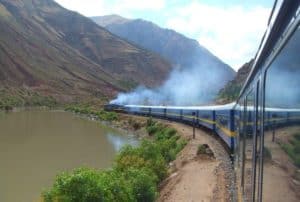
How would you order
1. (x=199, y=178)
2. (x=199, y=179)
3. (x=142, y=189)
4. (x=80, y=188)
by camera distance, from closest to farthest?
(x=80, y=188) < (x=142, y=189) < (x=199, y=179) < (x=199, y=178)

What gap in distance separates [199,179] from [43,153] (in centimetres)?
1826

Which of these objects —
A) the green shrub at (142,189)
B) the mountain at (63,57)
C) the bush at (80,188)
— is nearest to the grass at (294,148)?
the bush at (80,188)

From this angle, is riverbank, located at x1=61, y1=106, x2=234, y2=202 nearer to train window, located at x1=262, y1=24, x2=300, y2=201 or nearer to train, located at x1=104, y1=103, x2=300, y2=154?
train, located at x1=104, y1=103, x2=300, y2=154

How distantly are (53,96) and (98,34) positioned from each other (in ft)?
215

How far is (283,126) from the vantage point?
135 inches

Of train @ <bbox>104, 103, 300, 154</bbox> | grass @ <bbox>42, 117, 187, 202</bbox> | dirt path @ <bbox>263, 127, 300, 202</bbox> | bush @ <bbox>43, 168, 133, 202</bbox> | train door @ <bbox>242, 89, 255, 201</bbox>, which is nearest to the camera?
dirt path @ <bbox>263, 127, 300, 202</bbox>

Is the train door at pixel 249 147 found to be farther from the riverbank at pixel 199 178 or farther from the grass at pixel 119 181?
the riverbank at pixel 199 178

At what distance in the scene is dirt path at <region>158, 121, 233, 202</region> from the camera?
45.7ft

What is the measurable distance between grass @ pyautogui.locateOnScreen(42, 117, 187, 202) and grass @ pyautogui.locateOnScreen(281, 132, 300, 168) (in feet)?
26.2

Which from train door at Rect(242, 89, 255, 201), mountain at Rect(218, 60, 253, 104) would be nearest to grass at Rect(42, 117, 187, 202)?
train door at Rect(242, 89, 255, 201)

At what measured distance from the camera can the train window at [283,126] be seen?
2895mm

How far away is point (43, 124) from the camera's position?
5500 centimetres

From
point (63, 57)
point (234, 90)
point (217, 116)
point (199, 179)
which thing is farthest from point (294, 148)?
point (63, 57)

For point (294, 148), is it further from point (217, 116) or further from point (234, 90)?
point (234, 90)
